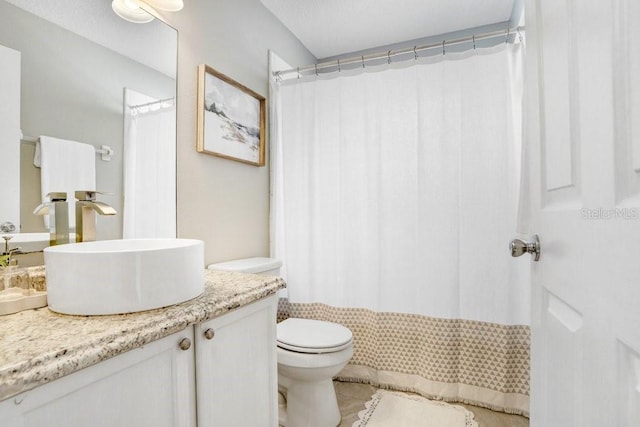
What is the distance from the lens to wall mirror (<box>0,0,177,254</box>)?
101cm

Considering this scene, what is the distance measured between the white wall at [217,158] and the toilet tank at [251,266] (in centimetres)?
6

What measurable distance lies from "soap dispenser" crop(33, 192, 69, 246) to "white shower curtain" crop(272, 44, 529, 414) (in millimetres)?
1327

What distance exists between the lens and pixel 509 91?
5.88 ft

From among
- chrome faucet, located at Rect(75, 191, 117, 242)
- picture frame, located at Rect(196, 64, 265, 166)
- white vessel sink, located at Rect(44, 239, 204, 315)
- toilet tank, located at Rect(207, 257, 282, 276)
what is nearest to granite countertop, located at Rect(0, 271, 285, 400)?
white vessel sink, located at Rect(44, 239, 204, 315)

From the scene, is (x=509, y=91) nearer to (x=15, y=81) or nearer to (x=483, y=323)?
(x=483, y=323)

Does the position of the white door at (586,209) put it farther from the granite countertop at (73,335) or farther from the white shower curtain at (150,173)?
the white shower curtain at (150,173)

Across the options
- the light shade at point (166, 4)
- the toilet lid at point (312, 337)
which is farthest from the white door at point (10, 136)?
the toilet lid at point (312, 337)

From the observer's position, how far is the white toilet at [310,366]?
5.21 feet

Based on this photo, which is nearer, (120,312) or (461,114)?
(120,312)

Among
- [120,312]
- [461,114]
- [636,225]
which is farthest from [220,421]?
[461,114]

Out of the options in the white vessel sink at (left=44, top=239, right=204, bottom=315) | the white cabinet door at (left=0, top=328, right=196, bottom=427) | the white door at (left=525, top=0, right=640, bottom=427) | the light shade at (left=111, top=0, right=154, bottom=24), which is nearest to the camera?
the white door at (left=525, top=0, right=640, bottom=427)

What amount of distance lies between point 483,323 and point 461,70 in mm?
1387

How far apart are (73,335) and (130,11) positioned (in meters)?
1.27

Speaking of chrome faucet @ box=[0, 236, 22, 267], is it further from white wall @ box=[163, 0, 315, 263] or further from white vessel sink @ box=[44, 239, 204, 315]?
white wall @ box=[163, 0, 315, 263]
